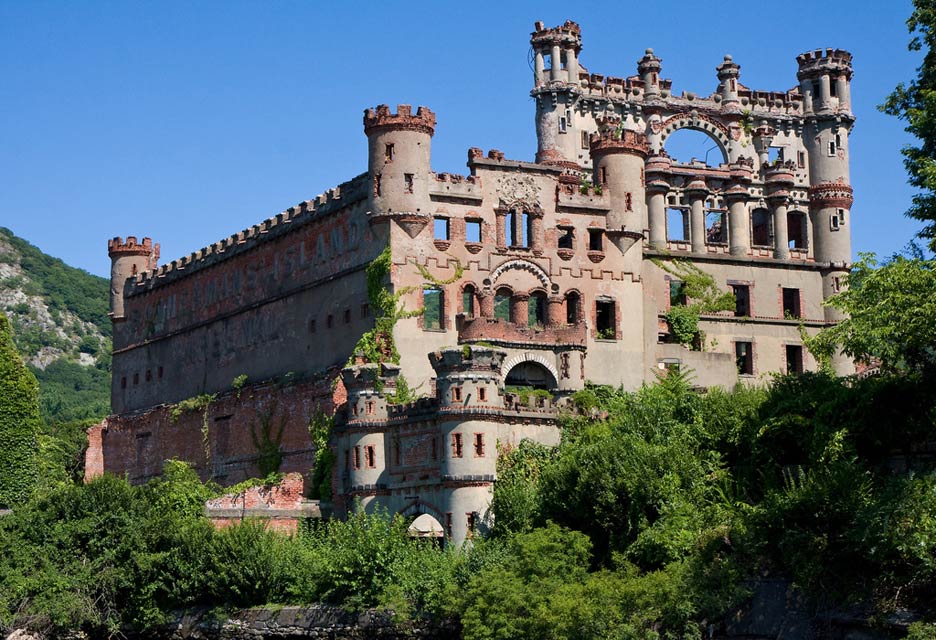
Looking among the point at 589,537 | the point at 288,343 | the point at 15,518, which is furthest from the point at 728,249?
the point at 15,518

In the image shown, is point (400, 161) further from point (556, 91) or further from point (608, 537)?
point (608, 537)

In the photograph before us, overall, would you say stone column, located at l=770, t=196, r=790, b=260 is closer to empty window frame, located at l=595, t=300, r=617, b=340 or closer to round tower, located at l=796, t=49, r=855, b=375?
round tower, located at l=796, t=49, r=855, b=375

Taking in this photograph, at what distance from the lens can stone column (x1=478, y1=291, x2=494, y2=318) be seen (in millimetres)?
63312

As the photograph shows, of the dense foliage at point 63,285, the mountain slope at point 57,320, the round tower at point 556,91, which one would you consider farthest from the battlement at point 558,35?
the dense foliage at point 63,285

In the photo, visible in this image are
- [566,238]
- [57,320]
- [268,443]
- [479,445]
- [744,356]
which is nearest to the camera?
[479,445]

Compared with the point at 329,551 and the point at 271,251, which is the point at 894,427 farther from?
the point at 271,251

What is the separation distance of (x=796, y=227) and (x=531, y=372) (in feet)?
64.7

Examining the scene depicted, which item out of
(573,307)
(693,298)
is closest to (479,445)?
(573,307)

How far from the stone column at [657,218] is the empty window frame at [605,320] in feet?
18.3

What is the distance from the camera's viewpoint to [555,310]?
64.6 metres

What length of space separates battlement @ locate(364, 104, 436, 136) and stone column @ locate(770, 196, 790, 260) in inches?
745

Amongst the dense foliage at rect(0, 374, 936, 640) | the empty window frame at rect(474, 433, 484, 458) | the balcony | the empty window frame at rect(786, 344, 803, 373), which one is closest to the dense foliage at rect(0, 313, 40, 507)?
the dense foliage at rect(0, 374, 936, 640)

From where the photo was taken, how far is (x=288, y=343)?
227 feet

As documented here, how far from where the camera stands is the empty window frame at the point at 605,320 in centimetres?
6531
